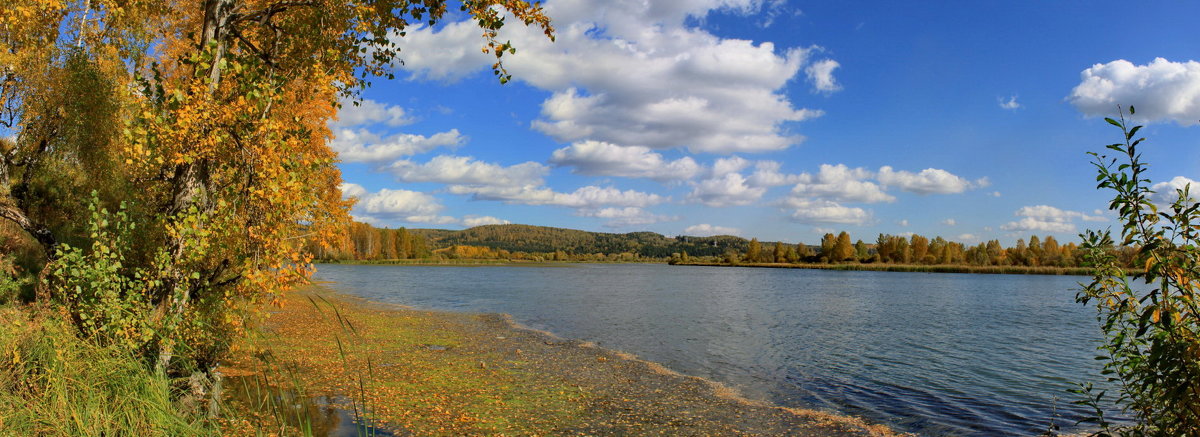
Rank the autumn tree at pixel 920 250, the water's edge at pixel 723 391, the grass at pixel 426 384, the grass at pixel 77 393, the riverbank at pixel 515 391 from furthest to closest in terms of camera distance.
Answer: the autumn tree at pixel 920 250 → the water's edge at pixel 723 391 → the riverbank at pixel 515 391 → the grass at pixel 426 384 → the grass at pixel 77 393

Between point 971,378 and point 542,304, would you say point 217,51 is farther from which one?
point 542,304

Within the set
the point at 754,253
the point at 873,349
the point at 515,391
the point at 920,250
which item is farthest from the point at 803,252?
the point at 515,391

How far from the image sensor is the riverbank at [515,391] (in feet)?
35.4

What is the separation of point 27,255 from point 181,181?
1452cm

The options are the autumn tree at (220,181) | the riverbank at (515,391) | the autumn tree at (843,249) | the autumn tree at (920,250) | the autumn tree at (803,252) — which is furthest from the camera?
the autumn tree at (803,252)

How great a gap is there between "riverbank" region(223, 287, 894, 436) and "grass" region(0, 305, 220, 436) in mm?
1262

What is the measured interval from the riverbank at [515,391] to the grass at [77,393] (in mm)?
1262

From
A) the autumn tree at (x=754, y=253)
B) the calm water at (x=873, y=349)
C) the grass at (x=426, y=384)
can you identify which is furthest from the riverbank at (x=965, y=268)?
the grass at (x=426, y=384)

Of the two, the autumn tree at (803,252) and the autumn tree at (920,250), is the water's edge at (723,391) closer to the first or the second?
the autumn tree at (920,250)

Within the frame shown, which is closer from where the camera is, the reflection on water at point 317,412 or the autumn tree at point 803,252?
the reflection on water at point 317,412

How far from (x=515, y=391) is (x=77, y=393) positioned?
842 centimetres

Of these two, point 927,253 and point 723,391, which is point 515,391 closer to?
point 723,391

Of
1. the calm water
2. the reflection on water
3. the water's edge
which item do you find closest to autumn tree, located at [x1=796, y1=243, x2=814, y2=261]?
the calm water

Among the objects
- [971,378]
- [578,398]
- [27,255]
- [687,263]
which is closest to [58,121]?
[27,255]
